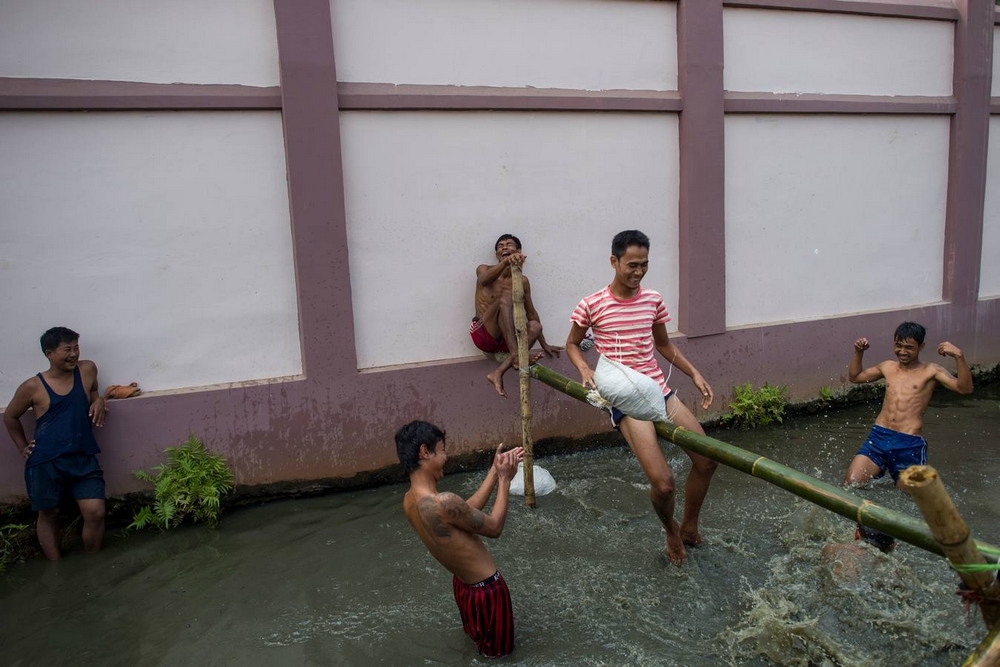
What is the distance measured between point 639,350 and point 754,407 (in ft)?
10.4

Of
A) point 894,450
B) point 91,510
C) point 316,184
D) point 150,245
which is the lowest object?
point 91,510

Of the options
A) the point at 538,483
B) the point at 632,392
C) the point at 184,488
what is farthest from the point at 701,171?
the point at 184,488

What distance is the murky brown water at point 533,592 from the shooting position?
3.56 meters

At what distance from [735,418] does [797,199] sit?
7.12 feet

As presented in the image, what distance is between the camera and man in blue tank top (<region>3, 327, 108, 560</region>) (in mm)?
4594

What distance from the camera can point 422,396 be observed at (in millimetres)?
5797

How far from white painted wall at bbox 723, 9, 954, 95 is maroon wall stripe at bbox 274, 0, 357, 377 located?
11.6ft

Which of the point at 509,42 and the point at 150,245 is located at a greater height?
the point at 509,42

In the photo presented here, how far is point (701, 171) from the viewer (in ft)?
21.2

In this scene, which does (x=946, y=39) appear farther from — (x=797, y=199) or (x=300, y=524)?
(x=300, y=524)

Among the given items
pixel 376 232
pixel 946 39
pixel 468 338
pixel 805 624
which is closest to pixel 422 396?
pixel 468 338

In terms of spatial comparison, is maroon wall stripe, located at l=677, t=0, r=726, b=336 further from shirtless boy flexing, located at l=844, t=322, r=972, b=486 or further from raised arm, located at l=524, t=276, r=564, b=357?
shirtless boy flexing, located at l=844, t=322, r=972, b=486

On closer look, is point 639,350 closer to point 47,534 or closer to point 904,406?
point 904,406

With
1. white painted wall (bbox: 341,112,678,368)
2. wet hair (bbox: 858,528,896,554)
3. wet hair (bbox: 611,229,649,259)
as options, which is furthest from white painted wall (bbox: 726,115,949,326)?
wet hair (bbox: 611,229,649,259)
